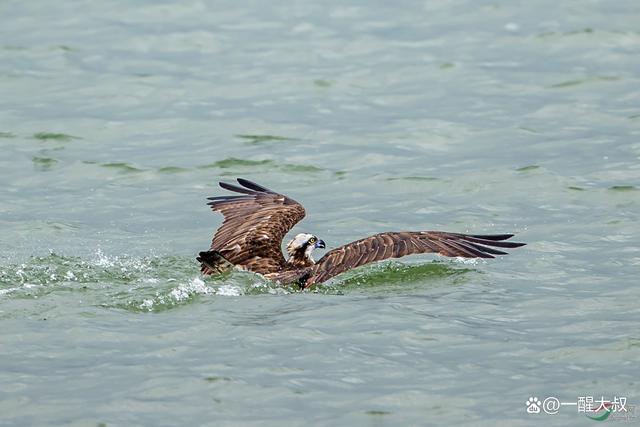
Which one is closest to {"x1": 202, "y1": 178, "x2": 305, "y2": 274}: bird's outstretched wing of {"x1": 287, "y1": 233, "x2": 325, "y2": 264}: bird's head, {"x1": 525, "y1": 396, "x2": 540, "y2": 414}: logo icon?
{"x1": 287, "y1": 233, "x2": 325, "y2": 264}: bird's head

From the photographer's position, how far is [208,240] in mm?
12438

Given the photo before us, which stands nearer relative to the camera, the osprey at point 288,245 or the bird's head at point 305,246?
the osprey at point 288,245

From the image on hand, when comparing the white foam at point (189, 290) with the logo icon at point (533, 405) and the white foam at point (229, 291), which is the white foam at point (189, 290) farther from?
the logo icon at point (533, 405)

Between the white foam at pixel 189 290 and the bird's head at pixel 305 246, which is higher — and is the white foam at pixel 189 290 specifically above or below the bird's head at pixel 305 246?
below

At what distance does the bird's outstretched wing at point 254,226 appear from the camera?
36.9 ft

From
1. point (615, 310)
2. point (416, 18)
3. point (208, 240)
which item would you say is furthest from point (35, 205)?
point (416, 18)

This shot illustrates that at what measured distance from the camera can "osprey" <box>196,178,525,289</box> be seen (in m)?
10.2

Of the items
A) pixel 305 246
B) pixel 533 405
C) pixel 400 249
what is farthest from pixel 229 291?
pixel 533 405

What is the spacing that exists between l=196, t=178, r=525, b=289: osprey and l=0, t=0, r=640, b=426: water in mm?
243

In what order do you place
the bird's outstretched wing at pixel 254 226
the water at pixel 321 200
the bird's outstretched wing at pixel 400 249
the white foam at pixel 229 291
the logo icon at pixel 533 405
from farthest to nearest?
the bird's outstretched wing at pixel 254 226
the white foam at pixel 229 291
the bird's outstretched wing at pixel 400 249
the water at pixel 321 200
the logo icon at pixel 533 405

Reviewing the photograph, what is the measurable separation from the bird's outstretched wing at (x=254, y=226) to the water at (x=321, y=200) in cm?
37

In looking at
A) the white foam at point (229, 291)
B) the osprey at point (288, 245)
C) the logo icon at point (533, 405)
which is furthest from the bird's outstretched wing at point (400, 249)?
the logo icon at point (533, 405)

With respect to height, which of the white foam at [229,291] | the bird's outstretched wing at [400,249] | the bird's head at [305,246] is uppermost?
the bird's outstretched wing at [400,249]

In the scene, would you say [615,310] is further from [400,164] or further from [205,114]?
[205,114]
